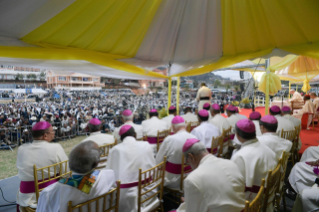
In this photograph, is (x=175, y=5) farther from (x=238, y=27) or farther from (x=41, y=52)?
(x=41, y=52)

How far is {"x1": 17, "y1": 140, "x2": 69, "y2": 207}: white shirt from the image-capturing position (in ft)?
6.51

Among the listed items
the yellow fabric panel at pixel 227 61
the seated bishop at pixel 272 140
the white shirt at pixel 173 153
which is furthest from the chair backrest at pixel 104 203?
the yellow fabric panel at pixel 227 61

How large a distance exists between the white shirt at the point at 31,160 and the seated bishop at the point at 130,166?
28.8 inches

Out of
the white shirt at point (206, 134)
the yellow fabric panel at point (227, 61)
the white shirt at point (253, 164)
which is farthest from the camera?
the yellow fabric panel at point (227, 61)

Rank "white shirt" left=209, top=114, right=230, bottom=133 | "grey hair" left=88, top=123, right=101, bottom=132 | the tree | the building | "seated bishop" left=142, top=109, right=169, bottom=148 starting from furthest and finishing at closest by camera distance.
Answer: the tree
the building
"white shirt" left=209, top=114, right=230, bottom=133
"seated bishop" left=142, top=109, right=169, bottom=148
"grey hair" left=88, top=123, right=101, bottom=132

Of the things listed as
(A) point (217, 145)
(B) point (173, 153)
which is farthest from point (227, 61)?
(B) point (173, 153)

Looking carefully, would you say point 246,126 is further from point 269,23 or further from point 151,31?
point 151,31

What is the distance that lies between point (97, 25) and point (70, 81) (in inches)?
98.9

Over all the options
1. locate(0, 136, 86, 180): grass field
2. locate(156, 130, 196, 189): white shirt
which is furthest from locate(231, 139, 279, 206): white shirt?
locate(0, 136, 86, 180): grass field

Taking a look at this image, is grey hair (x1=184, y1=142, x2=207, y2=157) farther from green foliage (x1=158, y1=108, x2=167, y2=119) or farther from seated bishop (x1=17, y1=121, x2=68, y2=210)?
green foliage (x1=158, y1=108, x2=167, y2=119)

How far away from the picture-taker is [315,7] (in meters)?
2.29

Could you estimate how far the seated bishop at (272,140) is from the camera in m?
2.41

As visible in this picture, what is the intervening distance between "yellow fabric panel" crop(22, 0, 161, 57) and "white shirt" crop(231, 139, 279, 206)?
2.27m

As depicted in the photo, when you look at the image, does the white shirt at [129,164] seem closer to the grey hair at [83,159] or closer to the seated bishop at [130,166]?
the seated bishop at [130,166]
